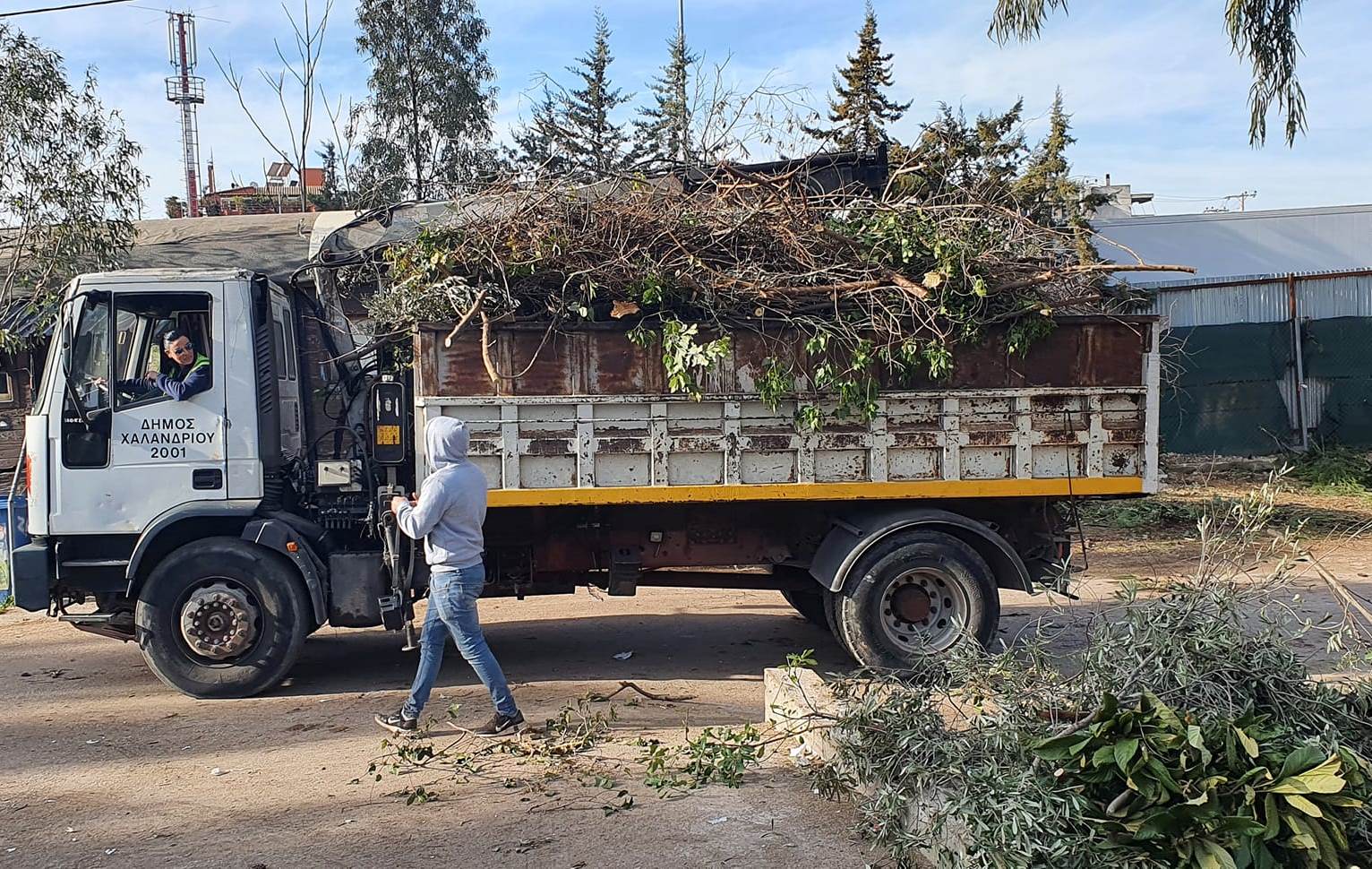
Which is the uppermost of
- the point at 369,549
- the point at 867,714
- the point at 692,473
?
the point at 692,473

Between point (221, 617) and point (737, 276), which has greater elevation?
point (737, 276)

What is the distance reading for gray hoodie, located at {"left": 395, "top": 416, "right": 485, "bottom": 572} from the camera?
5316 mm

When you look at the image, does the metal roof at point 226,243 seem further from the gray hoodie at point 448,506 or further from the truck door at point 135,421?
the gray hoodie at point 448,506

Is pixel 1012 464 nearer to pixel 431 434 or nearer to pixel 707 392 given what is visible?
pixel 707 392

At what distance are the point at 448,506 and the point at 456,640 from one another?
0.70 m

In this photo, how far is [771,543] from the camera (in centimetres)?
668

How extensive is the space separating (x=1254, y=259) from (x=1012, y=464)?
19.6 metres

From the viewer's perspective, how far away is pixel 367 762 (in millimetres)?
5117

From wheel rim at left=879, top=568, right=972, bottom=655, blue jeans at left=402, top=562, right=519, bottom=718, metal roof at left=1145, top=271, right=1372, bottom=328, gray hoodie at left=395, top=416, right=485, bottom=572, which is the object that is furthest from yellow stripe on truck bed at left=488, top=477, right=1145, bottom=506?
metal roof at left=1145, top=271, right=1372, bottom=328

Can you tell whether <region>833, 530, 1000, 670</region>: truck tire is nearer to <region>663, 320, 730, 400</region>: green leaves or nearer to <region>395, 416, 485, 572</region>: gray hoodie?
<region>663, 320, 730, 400</region>: green leaves

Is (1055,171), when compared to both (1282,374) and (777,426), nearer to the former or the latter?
(1282,374)

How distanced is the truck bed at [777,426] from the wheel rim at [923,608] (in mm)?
563

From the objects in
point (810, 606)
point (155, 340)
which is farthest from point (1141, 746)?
point (155, 340)

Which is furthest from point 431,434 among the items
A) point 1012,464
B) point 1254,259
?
point 1254,259
